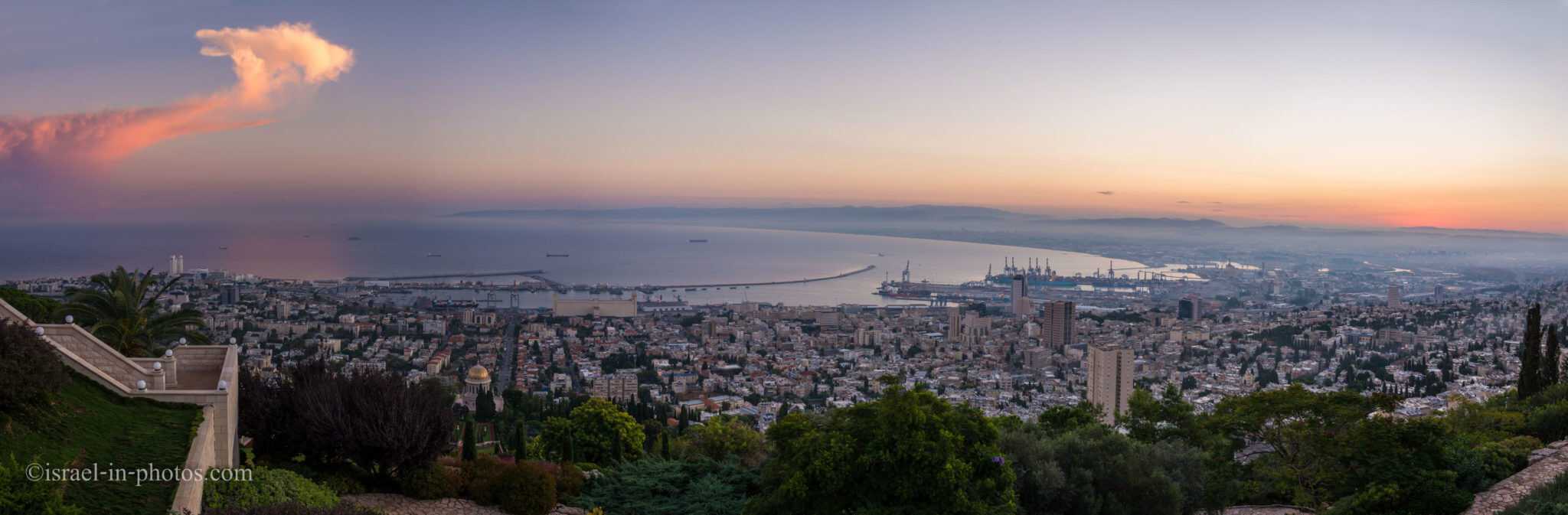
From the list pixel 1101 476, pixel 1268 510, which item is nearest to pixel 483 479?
pixel 1101 476

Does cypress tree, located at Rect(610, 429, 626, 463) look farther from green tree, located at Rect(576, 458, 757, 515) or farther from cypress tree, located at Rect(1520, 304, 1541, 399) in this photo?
cypress tree, located at Rect(1520, 304, 1541, 399)

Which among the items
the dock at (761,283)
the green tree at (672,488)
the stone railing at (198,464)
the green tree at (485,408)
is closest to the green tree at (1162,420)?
the green tree at (672,488)

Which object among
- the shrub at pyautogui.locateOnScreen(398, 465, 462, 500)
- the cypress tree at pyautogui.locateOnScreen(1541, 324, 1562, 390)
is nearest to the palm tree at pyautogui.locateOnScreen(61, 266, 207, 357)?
the shrub at pyautogui.locateOnScreen(398, 465, 462, 500)

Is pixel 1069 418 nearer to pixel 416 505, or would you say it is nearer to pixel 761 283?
pixel 416 505

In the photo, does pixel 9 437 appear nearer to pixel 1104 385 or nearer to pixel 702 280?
pixel 1104 385

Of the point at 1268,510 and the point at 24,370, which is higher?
the point at 24,370

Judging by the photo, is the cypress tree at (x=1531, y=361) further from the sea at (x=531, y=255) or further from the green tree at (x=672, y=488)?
the sea at (x=531, y=255)

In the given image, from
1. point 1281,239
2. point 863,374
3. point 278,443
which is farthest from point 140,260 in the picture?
point 1281,239
